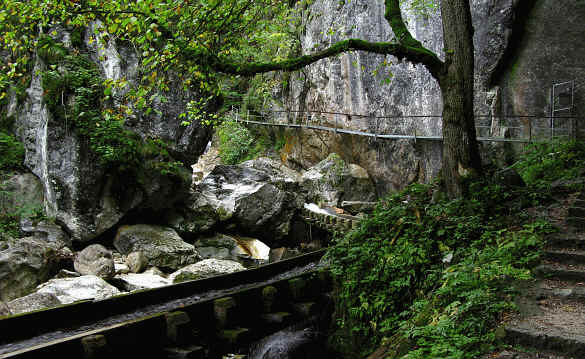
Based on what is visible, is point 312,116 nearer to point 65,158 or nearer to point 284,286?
point 65,158

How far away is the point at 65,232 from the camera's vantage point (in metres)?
11.4

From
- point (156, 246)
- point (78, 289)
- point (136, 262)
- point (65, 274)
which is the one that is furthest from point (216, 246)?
point (78, 289)

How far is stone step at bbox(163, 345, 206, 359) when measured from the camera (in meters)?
5.55

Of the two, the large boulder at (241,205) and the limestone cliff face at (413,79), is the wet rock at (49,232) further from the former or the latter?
the limestone cliff face at (413,79)

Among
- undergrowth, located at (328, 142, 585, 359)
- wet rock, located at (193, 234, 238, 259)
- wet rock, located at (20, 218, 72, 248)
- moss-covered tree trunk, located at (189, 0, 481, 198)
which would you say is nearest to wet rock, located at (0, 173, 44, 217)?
wet rock, located at (20, 218, 72, 248)

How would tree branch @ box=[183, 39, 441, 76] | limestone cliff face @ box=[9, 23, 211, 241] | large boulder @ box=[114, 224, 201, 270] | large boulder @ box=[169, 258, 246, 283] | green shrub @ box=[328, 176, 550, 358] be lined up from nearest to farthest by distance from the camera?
green shrub @ box=[328, 176, 550, 358] < tree branch @ box=[183, 39, 441, 76] < large boulder @ box=[169, 258, 246, 283] < large boulder @ box=[114, 224, 201, 270] < limestone cliff face @ box=[9, 23, 211, 241]

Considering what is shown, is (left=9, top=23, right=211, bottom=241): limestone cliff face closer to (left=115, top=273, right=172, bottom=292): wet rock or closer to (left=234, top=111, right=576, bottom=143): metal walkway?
(left=115, top=273, right=172, bottom=292): wet rock

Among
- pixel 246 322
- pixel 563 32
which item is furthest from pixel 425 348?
pixel 563 32

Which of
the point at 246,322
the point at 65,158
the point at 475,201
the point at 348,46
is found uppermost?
the point at 348,46

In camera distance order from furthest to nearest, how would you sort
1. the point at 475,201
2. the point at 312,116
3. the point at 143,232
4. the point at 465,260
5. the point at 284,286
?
the point at 312,116
the point at 143,232
the point at 284,286
the point at 475,201
the point at 465,260

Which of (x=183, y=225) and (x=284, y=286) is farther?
(x=183, y=225)

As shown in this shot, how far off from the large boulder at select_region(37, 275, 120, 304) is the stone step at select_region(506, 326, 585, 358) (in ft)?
22.3

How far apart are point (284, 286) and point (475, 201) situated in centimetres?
375

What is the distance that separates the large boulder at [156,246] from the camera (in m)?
11.3
